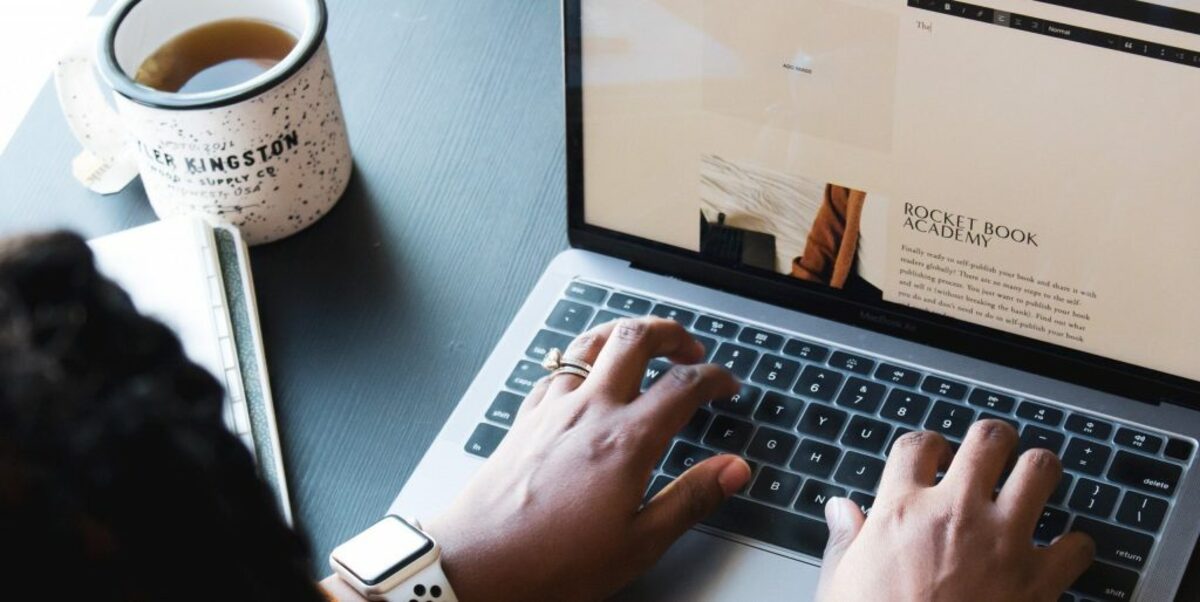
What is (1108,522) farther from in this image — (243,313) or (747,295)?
(243,313)

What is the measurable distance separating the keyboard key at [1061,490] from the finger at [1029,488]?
0.05 ft

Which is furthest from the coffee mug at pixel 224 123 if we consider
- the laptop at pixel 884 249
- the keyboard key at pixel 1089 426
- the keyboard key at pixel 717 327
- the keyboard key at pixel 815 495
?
the keyboard key at pixel 1089 426

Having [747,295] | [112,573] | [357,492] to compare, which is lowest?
[357,492]

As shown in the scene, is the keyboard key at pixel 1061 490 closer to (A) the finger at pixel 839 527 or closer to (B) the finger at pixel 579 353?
(A) the finger at pixel 839 527

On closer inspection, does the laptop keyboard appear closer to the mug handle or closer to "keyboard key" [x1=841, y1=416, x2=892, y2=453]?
"keyboard key" [x1=841, y1=416, x2=892, y2=453]

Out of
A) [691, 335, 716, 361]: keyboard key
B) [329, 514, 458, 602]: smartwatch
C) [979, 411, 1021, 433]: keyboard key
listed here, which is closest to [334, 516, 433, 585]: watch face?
[329, 514, 458, 602]: smartwatch

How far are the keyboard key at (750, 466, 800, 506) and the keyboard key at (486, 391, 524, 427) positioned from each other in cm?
15

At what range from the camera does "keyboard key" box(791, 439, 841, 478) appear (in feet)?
2.53

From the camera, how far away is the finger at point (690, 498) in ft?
2.42

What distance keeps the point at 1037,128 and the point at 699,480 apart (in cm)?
25

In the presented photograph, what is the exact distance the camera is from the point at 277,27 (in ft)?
2.95

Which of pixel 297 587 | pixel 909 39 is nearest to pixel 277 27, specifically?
pixel 909 39

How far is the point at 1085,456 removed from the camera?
767mm

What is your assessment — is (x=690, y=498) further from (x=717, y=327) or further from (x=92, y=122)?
(x=92, y=122)
